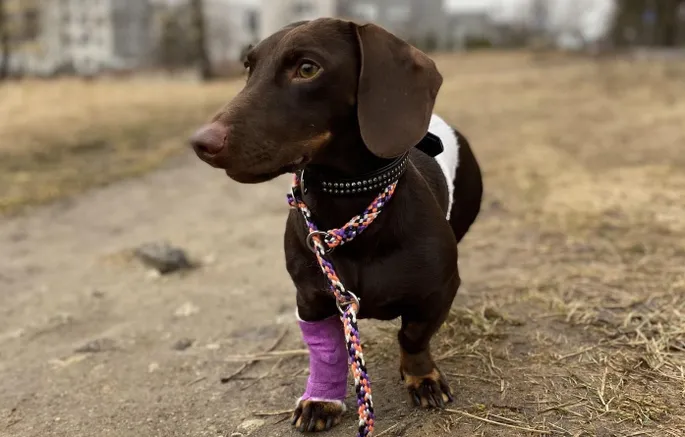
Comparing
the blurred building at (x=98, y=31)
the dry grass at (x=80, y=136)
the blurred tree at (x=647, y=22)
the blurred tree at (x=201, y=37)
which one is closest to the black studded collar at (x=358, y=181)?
the dry grass at (x=80, y=136)

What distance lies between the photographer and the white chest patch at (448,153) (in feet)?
9.98

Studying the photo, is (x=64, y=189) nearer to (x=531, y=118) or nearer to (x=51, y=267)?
(x=51, y=267)

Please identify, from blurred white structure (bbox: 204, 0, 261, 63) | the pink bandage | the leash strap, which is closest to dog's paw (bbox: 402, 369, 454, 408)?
the pink bandage

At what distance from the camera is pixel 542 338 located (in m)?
3.25

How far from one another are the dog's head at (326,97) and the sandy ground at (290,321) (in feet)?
3.68

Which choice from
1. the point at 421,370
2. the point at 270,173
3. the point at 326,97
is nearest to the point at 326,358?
the point at 421,370

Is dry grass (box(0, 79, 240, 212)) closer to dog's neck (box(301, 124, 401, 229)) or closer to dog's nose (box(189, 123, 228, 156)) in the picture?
dog's neck (box(301, 124, 401, 229))

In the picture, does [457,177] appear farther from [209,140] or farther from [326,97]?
[209,140]

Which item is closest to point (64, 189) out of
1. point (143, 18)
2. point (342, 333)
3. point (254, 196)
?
point (254, 196)

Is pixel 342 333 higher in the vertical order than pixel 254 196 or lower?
higher

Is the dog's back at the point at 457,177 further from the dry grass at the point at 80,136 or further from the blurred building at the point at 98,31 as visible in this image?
the blurred building at the point at 98,31

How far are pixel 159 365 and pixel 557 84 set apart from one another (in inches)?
727

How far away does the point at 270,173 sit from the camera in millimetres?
2105

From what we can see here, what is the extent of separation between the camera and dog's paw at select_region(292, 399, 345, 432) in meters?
2.61
